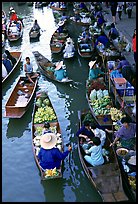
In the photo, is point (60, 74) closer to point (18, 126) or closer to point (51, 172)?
point (18, 126)

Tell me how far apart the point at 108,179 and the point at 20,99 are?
17.6ft

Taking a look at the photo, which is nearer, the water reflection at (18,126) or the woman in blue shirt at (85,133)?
the woman in blue shirt at (85,133)

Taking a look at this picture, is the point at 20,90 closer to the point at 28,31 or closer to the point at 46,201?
the point at 46,201

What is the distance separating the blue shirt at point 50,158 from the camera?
808cm

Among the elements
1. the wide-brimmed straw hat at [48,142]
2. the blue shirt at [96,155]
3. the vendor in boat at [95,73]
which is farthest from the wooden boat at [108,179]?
the vendor in boat at [95,73]

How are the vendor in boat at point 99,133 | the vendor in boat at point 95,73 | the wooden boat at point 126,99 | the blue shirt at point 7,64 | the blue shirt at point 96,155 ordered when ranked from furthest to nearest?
the blue shirt at point 7,64 < the vendor in boat at point 95,73 < the wooden boat at point 126,99 < the vendor in boat at point 99,133 < the blue shirt at point 96,155

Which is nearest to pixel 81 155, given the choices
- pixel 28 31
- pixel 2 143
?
pixel 2 143

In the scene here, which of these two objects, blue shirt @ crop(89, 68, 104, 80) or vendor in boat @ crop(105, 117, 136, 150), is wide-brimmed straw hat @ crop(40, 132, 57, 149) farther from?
blue shirt @ crop(89, 68, 104, 80)

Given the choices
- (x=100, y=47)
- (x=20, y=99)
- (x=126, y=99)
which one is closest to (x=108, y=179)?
(x=126, y=99)

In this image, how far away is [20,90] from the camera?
12766mm

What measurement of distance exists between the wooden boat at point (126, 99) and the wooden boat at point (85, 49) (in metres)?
3.63

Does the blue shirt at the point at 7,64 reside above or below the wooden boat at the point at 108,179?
above

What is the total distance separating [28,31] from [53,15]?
162 inches

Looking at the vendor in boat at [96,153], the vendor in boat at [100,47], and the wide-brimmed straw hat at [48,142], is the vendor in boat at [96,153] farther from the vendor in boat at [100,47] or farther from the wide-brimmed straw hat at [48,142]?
the vendor in boat at [100,47]
